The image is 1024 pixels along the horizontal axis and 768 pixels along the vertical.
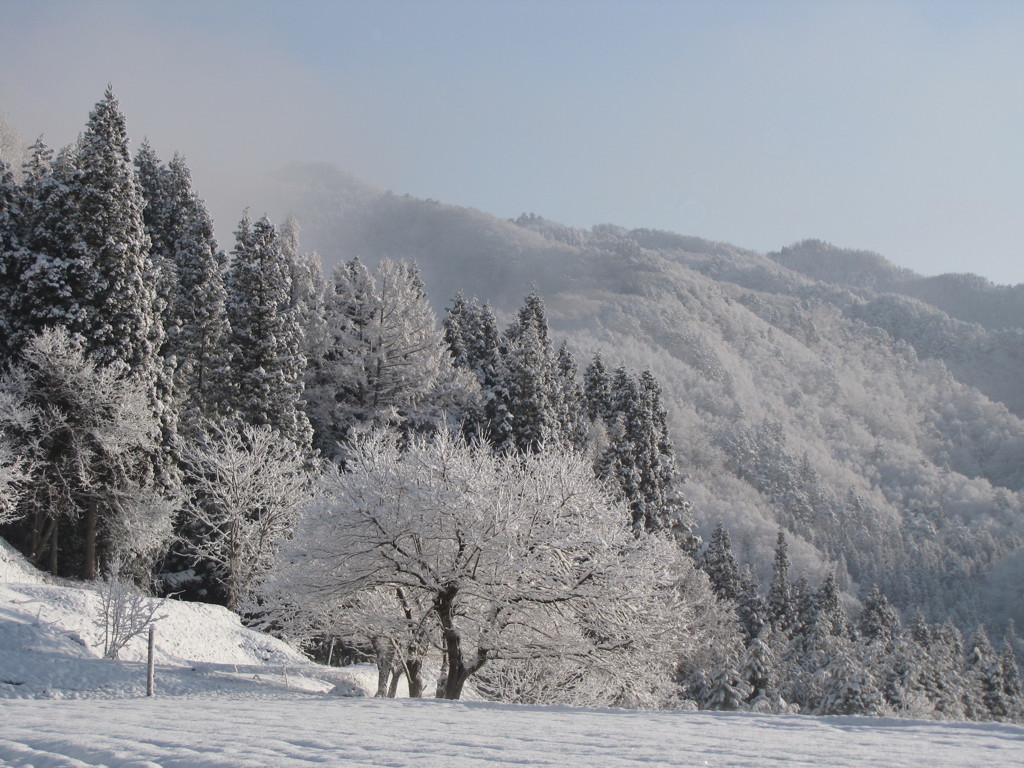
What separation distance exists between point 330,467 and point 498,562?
7.37 m

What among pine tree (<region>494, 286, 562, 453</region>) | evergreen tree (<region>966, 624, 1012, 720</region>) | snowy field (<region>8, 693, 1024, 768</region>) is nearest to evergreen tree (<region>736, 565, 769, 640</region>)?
evergreen tree (<region>966, 624, 1012, 720</region>)

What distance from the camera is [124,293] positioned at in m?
27.8

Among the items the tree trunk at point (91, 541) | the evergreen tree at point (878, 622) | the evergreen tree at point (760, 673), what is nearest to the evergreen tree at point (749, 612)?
the evergreen tree at point (760, 673)

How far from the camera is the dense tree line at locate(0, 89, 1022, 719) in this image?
707 inches

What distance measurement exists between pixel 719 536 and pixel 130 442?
154 ft

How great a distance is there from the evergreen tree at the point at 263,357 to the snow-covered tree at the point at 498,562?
50.5 feet

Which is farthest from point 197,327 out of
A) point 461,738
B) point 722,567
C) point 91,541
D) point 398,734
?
point 722,567

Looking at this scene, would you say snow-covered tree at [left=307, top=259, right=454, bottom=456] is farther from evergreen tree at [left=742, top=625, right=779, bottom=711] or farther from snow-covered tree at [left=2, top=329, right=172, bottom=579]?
evergreen tree at [left=742, top=625, right=779, bottom=711]

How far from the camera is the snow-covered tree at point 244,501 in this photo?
100ft

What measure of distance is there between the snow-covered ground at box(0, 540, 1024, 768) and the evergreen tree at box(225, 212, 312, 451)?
16544 mm

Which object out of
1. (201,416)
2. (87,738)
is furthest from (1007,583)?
(87,738)

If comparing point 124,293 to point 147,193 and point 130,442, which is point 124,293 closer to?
point 130,442

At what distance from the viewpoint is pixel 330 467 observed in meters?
22.7

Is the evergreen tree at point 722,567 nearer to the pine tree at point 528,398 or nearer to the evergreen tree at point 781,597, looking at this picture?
the evergreen tree at point 781,597
